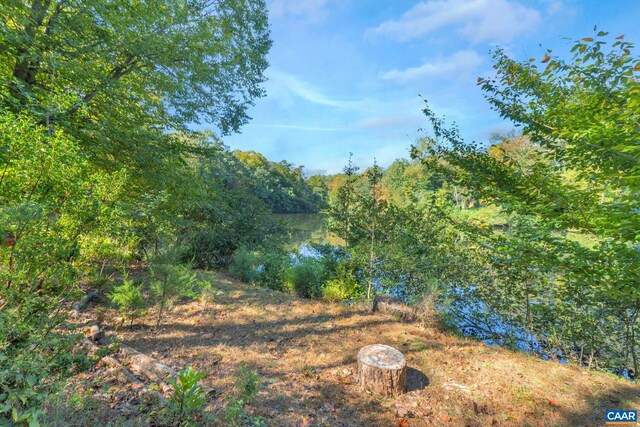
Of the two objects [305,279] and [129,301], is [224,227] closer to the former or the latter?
[305,279]

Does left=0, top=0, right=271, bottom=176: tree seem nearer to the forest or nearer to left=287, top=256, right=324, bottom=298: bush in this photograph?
the forest

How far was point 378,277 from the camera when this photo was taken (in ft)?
25.3

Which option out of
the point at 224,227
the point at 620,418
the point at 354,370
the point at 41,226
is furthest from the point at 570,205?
the point at 224,227

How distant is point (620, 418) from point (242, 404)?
184 inches

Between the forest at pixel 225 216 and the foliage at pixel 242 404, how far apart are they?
0.03 m

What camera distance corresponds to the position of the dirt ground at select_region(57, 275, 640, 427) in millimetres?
3260

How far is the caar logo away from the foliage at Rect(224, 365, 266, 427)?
4.22m

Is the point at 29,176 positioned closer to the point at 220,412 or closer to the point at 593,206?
the point at 220,412

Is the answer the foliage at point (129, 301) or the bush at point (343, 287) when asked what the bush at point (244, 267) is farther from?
the foliage at point (129, 301)

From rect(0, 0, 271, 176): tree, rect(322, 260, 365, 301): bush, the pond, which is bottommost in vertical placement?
rect(322, 260, 365, 301): bush

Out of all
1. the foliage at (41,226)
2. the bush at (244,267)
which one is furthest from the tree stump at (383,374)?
the bush at (244,267)

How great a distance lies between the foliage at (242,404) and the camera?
2.64 metres

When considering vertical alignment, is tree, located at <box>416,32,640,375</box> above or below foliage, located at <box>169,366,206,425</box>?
above

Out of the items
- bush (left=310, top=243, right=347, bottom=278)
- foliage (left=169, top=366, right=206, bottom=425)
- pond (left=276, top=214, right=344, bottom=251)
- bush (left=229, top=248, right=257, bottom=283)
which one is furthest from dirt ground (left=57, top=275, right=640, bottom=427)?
pond (left=276, top=214, right=344, bottom=251)
